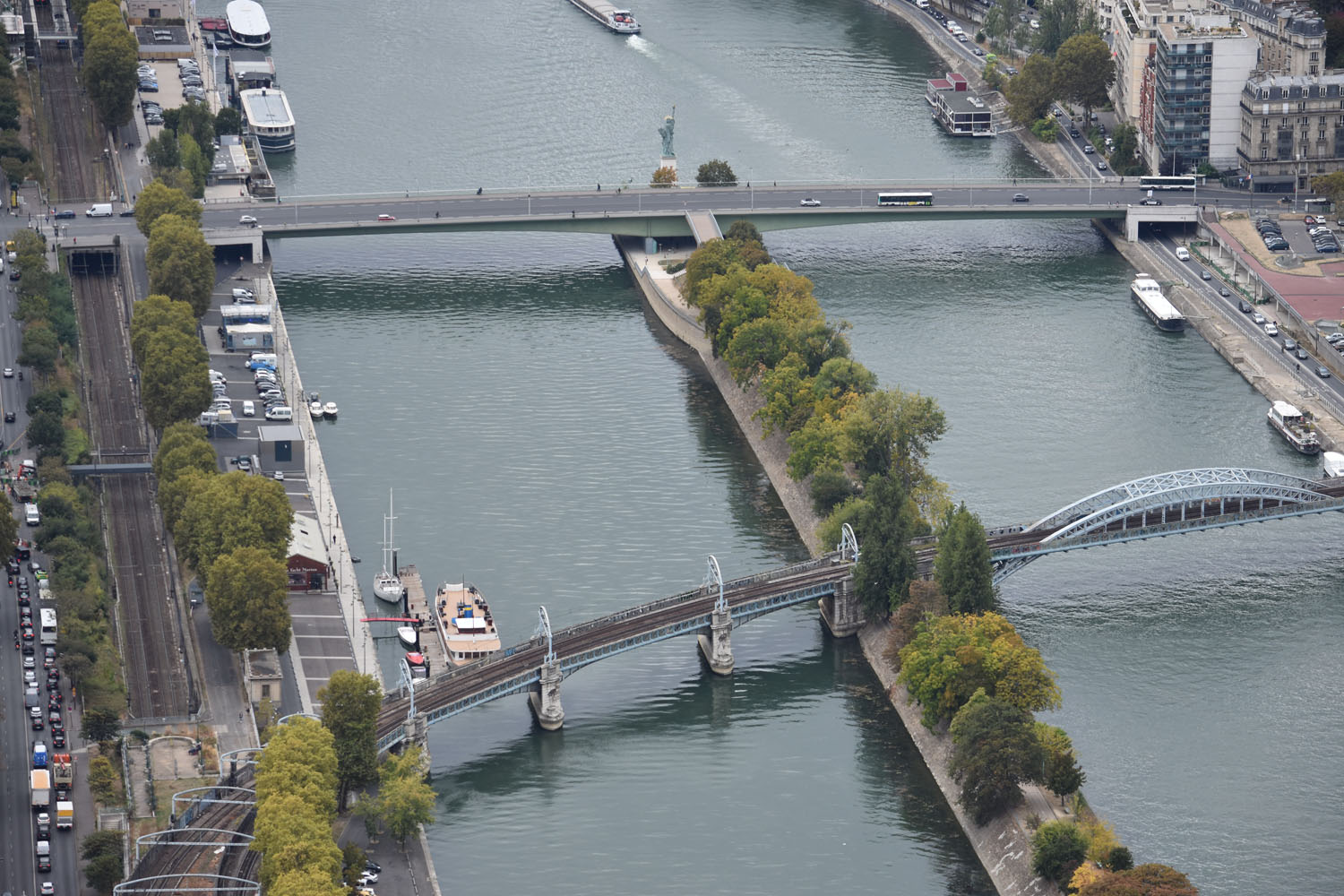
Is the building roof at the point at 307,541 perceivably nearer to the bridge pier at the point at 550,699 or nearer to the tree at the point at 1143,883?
the bridge pier at the point at 550,699

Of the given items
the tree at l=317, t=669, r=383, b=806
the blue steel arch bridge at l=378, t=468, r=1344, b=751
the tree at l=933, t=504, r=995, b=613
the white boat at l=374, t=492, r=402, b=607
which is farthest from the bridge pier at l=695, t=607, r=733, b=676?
the tree at l=317, t=669, r=383, b=806

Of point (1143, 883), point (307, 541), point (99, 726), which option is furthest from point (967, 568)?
point (99, 726)

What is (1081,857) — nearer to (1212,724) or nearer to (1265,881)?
(1265,881)

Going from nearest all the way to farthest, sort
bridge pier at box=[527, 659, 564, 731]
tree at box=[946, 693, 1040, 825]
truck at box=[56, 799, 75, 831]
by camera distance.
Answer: truck at box=[56, 799, 75, 831], tree at box=[946, 693, 1040, 825], bridge pier at box=[527, 659, 564, 731]

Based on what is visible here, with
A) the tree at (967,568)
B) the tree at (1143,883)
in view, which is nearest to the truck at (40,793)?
the tree at (1143,883)

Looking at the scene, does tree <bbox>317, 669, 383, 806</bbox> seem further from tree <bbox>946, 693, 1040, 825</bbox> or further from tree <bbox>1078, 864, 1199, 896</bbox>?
tree <bbox>1078, 864, 1199, 896</bbox>

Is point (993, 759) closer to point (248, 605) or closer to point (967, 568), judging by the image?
point (967, 568)
